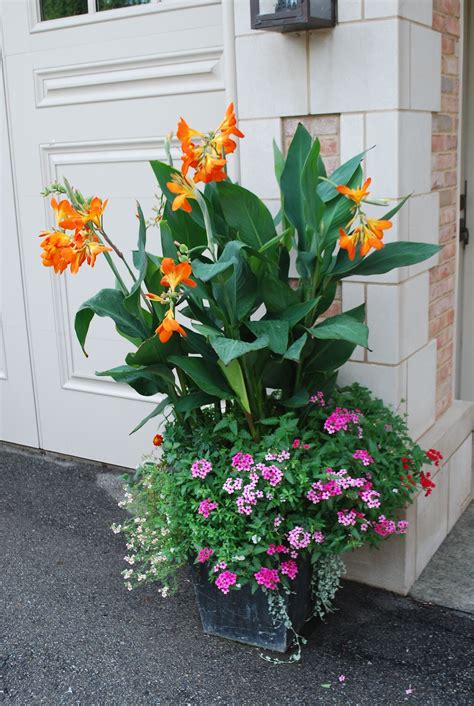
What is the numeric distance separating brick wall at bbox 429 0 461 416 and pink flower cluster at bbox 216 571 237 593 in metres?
1.12

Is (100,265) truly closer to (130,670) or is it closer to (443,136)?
(443,136)

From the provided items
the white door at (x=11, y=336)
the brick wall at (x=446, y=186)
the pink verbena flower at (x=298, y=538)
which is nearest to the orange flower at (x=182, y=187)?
the pink verbena flower at (x=298, y=538)

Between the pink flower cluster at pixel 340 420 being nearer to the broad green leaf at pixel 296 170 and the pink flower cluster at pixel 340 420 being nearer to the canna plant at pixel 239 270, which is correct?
the canna plant at pixel 239 270

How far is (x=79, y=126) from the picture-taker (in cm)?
335

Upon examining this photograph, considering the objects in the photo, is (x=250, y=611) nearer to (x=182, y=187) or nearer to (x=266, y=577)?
(x=266, y=577)

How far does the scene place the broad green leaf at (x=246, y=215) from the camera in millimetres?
2148

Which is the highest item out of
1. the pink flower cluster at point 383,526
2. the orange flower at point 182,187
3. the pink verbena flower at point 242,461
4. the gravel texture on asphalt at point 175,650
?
the orange flower at point 182,187

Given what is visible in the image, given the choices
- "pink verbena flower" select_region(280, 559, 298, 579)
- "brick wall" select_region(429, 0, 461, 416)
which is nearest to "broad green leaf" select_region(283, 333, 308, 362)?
"pink verbena flower" select_region(280, 559, 298, 579)

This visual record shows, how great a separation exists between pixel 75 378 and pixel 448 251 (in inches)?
65.6

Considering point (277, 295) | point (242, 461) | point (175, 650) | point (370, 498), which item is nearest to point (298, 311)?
point (277, 295)

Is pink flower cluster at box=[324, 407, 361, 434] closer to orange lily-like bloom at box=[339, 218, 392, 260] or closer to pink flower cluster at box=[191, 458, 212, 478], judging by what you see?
pink flower cluster at box=[191, 458, 212, 478]

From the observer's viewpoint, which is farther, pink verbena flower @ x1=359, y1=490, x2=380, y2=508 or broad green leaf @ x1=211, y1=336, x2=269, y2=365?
pink verbena flower @ x1=359, y1=490, x2=380, y2=508

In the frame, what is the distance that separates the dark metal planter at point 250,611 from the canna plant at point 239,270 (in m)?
0.43

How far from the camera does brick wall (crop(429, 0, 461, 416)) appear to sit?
8.79ft
